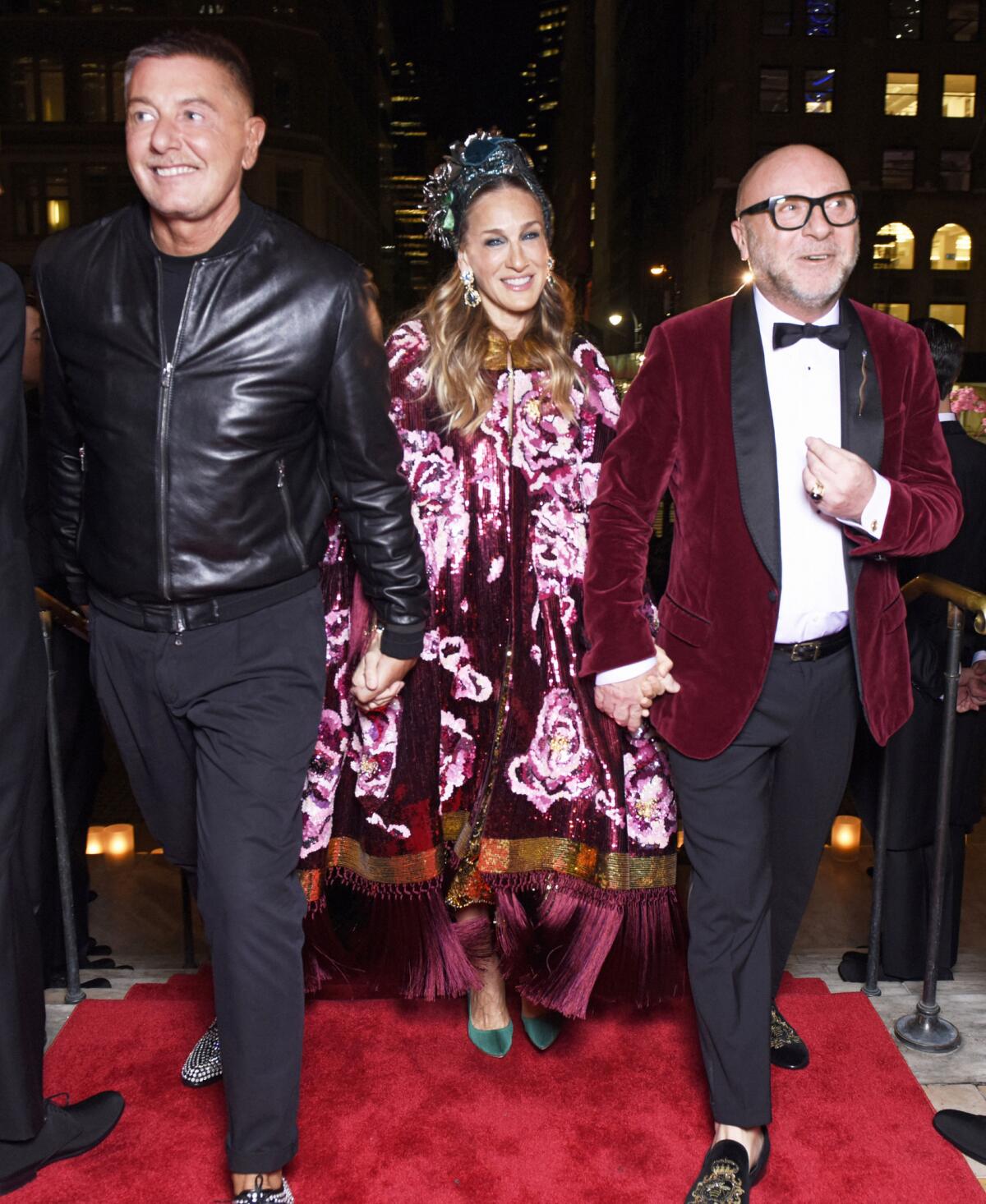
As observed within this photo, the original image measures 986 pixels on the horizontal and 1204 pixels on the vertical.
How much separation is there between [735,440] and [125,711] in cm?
121

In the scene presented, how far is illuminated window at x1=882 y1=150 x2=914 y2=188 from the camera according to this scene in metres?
37.8

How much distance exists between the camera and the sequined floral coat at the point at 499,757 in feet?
8.63

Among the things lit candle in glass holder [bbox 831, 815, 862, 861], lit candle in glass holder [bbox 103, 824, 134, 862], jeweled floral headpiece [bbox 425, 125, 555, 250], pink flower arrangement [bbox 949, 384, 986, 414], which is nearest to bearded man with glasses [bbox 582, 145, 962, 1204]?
jeweled floral headpiece [bbox 425, 125, 555, 250]

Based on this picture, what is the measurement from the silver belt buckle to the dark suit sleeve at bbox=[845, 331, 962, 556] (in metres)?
0.19

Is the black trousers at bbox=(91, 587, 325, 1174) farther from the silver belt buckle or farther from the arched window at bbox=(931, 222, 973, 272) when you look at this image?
the arched window at bbox=(931, 222, 973, 272)

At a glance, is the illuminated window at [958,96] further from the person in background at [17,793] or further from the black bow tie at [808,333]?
the person in background at [17,793]

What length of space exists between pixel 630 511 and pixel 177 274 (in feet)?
3.04

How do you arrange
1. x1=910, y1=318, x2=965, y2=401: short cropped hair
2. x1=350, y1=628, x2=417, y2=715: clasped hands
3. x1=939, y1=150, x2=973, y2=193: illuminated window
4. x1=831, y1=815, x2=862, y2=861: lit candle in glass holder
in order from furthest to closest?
1. x1=939, y1=150, x2=973, y2=193: illuminated window
2. x1=831, y1=815, x2=862, y2=861: lit candle in glass holder
3. x1=910, y1=318, x2=965, y2=401: short cropped hair
4. x1=350, y1=628, x2=417, y2=715: clasped hands

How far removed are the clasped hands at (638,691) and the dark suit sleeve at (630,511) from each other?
0.04 metres

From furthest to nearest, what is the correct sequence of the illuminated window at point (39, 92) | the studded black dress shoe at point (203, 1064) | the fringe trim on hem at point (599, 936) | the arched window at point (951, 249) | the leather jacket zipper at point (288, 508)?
the arched window at point (951, 249)
the illuminated window at point (39, 92)
the fringe trim on hem at point (599, 936)
the studded black dress shoe at point (203, 1064)
the leather jacket zipper at point (288, 508)

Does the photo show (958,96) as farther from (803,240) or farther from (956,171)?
(803,240)

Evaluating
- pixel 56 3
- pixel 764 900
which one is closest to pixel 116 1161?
pixel 764 900

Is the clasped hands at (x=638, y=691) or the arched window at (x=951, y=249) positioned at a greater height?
the arched window at (x=951, y=249)

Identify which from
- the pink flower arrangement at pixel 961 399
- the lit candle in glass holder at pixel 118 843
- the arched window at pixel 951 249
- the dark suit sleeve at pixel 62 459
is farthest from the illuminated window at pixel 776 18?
the dark suit sleeve at pixel 62 459
